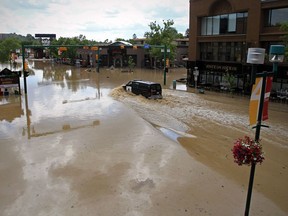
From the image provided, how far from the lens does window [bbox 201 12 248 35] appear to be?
34000 millimetres

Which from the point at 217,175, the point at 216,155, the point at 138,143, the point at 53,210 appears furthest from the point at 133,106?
the point at 53,210

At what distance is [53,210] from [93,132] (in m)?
9.08

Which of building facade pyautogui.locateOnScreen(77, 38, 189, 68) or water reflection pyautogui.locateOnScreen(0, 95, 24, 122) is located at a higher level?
building facade pyautogui.locateOnScreen(77, 38, 189, 68)

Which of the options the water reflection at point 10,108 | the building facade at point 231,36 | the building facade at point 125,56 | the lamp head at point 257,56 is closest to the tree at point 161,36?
the building facade at point 125,56

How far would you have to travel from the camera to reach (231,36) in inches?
1384

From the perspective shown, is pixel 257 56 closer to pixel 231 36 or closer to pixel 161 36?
pixel 231 36

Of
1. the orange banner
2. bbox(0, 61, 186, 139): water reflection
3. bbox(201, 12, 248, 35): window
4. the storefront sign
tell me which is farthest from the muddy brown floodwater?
bbox(201, 12, 248, 35): window

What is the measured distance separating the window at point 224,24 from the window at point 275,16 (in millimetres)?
2718

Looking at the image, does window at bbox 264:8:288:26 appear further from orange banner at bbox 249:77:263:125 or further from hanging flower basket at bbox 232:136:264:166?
hanging flower basket at bbox 232:136:264:166

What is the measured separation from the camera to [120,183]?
38.9ft

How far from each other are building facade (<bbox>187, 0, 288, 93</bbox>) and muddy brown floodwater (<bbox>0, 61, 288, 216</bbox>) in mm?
8534

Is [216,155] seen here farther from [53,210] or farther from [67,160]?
[53,210]

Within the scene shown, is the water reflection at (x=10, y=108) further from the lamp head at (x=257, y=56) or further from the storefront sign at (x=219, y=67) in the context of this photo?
the storefront sign at (x=219, y=67)

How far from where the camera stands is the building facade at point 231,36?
30609 mm
